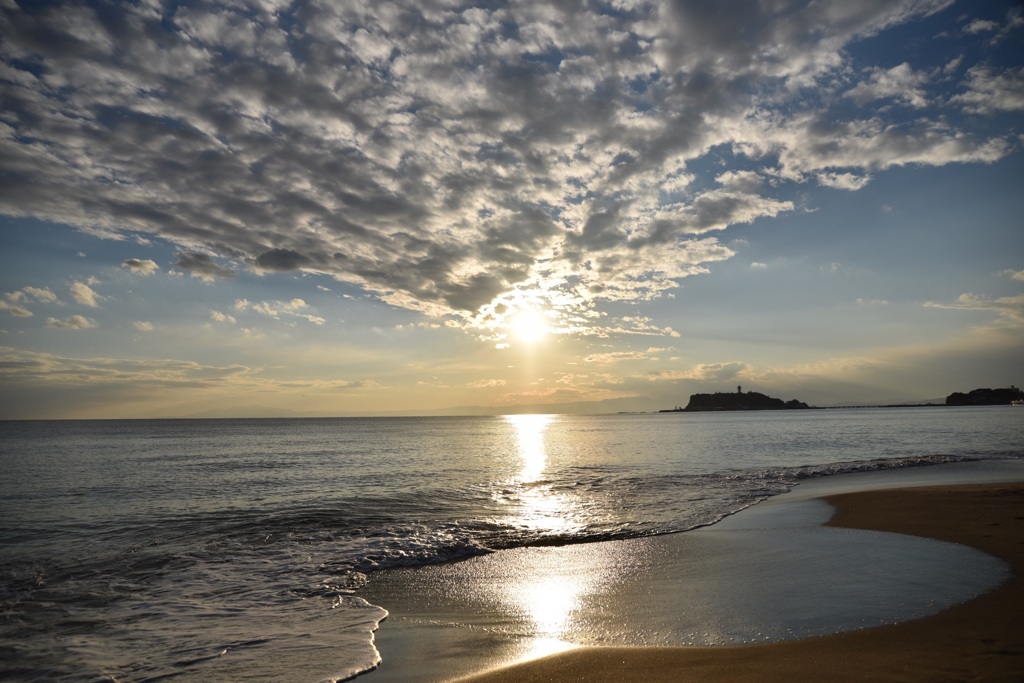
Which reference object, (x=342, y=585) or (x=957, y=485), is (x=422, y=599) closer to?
(x=342, y=585)

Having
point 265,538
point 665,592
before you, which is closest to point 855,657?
point 665,592

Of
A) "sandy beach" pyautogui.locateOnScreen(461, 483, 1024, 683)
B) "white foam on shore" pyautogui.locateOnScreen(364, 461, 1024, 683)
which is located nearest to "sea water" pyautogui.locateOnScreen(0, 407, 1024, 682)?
"white foam on shore" pyautogui.locateOnScreen(364, 461, 1024, 683)

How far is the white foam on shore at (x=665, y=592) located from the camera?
7.33 meters

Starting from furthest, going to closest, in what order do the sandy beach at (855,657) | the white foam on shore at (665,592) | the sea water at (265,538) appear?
the sea water at (265,538) → the white foam on shore at (665,592) → the sandy beach at (855,657)

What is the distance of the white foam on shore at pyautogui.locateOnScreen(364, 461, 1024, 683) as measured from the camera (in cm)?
733

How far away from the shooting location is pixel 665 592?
31.0 ft

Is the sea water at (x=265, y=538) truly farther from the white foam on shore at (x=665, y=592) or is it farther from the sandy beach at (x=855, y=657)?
the sandy beach at (x=855, y=657)

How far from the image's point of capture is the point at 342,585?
1114 cm

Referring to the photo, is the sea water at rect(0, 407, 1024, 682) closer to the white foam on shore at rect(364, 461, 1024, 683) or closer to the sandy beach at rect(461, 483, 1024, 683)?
the white foam on shore at rect(364, 461, 1024, 683)

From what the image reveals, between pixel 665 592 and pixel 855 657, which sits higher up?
pixel 855 657

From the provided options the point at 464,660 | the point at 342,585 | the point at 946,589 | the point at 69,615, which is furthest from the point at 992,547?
the point at 69,615

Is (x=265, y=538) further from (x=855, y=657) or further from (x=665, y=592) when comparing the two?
(x=855, y=657)

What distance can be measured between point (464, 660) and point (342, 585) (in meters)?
5.25

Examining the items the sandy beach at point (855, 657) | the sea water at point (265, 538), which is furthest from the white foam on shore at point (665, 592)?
the sea water at point (265, 538)
